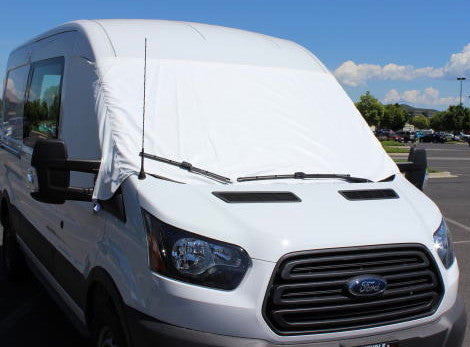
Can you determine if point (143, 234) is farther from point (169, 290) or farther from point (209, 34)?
point (209, 34)

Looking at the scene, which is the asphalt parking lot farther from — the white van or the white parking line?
the white parking line

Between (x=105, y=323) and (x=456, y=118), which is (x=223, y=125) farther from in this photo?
(x=456, y=118)

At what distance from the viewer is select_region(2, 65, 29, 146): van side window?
529cm

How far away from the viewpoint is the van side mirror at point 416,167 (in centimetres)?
390

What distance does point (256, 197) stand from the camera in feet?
9.21

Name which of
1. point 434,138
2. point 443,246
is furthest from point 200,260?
point 434,138

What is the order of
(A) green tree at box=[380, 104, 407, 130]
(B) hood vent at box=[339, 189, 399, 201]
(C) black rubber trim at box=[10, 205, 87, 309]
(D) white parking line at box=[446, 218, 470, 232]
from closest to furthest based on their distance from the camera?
(B) hood vent at box=[339, 189, 399, 201]
(C) black rubber trim at box=[10, 205, 87, 309]
(D) white parking line at box=[446, 218, 470, 232]
(A) green tree at box=[380, 104, 407, 130]

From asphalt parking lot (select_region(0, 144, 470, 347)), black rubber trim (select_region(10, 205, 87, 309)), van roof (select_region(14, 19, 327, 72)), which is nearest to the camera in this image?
black rubber trim (select_region(10, 205, 87, 309))

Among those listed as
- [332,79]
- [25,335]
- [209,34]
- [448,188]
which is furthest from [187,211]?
[448,188]

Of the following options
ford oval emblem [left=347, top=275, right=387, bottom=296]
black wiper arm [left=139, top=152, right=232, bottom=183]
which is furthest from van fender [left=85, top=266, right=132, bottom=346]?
ford oval emblem [left=347, top=275, right=387, bottom=296]

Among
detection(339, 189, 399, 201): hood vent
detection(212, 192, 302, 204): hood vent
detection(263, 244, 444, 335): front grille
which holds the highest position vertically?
detection(339, 189, 399, 201): hood vent

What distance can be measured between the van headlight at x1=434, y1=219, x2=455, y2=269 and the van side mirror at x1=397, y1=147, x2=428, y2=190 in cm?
83

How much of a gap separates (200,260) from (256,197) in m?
0.50

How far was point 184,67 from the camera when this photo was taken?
11.8ft
